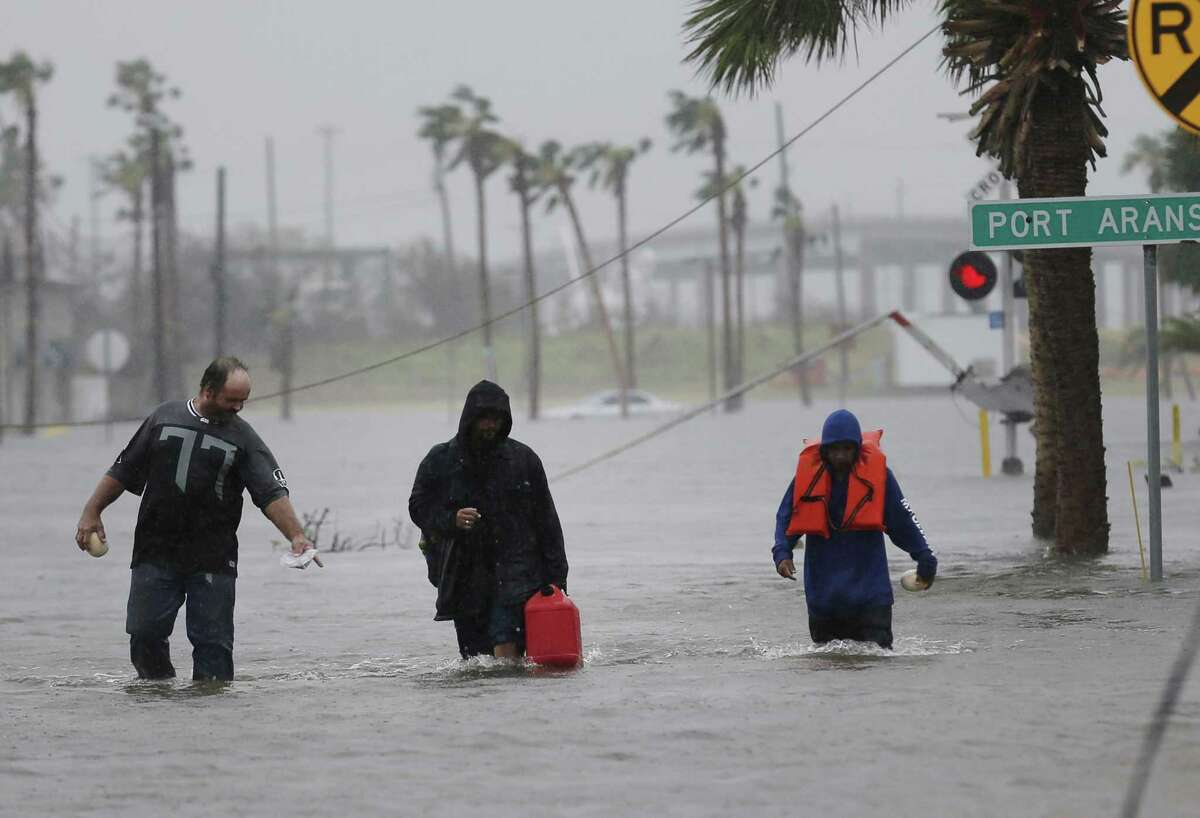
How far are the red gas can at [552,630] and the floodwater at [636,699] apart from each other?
9cm

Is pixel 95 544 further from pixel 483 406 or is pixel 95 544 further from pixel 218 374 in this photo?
pixel 483 406

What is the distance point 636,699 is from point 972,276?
45.6 feet

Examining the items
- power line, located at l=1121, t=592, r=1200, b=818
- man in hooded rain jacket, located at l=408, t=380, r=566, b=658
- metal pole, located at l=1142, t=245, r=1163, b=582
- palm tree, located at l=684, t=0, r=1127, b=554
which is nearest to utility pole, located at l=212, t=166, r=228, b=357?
palm tree, located at l=684, t=0, r=1127, b=554

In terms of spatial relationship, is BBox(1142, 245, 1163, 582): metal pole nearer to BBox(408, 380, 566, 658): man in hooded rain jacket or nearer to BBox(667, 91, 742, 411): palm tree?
BBox(408, 380, 566, 658): man in hooded rain jacket

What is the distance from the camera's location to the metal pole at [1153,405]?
13.9 meters

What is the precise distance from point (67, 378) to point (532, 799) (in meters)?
77.7

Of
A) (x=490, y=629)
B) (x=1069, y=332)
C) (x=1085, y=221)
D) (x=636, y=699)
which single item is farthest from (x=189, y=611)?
(x=1069, y=332)

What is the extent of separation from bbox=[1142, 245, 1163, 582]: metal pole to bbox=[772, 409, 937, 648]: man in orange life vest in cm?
359

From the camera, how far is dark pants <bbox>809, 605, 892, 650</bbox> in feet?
35.7

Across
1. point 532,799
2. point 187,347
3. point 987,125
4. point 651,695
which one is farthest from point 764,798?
point 187,347

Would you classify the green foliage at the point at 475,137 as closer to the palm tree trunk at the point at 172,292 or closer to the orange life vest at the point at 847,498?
the palm tree trunk at the point at 172,292

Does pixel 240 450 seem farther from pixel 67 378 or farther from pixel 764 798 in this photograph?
pixel 67 378

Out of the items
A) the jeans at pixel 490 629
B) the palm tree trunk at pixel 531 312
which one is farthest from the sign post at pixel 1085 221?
the palm tree trunk at pixel 531 312

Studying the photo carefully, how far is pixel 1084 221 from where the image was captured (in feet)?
44.6
